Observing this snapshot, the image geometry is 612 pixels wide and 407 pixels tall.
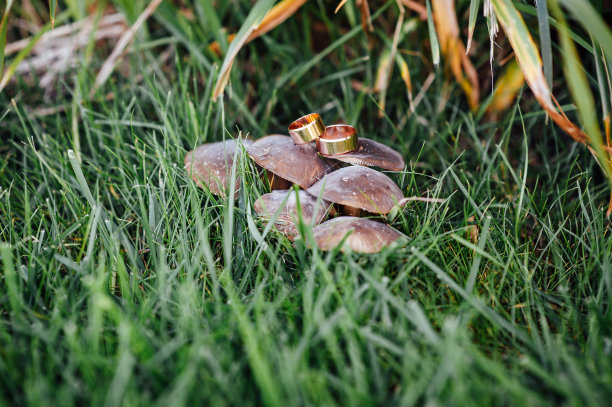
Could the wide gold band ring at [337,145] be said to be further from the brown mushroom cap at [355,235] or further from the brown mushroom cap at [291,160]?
the brown mushroom cap at [355,235]

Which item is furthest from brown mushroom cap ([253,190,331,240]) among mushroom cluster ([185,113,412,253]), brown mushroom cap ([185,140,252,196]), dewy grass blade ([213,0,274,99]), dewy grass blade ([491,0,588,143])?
dewy grass blade ([491,0,588,143])

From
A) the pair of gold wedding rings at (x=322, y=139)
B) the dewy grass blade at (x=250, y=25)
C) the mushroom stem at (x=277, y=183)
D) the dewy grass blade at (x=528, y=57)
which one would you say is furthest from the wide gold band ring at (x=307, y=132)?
the dewy grass blade at (x=528, y=57)

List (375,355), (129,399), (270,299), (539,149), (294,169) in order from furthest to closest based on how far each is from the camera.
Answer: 1. (539,149)
2. (294,169)
3. (270,299)
4. (375,355)
5. (129,399)

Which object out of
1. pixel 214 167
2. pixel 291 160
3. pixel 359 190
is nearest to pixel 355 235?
pixel 359 190

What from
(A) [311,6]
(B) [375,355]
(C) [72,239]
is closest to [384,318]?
(B) [375,355]

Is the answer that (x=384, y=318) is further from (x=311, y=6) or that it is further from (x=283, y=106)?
(x=311, y=6)

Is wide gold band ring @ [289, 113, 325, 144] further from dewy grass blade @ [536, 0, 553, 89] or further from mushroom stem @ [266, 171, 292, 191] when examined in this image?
dewy grass blade @ [536, 0, 553, 89]
